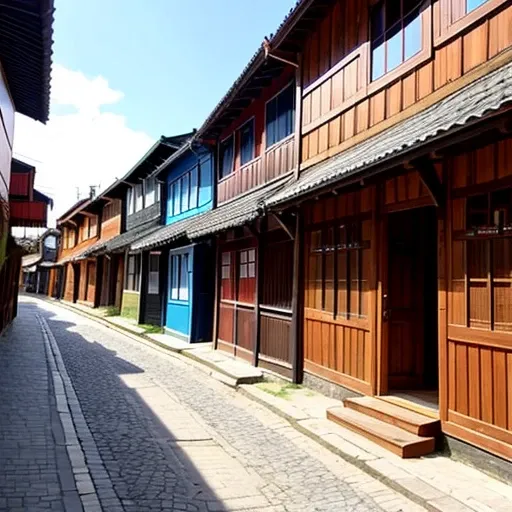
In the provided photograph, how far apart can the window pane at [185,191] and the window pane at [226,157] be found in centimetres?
344

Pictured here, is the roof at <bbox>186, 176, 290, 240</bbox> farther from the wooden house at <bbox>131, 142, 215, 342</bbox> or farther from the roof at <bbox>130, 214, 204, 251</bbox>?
the wooden house at <bbox>131, 142, 215, 342</bbox>

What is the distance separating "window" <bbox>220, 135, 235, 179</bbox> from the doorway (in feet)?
22.7

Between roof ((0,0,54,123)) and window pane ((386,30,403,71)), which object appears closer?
window pane ((386,30,403,71))

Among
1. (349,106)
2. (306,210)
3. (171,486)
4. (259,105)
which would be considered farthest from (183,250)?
(171,486)

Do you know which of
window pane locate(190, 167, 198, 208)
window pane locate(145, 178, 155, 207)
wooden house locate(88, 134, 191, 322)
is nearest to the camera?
window pane locate(190, 167, 198, 208)

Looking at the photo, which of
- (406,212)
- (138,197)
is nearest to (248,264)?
(406,212)

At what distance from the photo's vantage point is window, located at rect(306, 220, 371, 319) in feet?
22.4

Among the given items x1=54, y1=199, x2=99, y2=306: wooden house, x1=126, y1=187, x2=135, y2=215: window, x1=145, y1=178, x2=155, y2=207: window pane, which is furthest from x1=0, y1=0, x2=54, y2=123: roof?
x1=54, y1=199, x2=99, y2=306: wooden house

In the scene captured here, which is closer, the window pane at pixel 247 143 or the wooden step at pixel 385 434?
the wooden step at pixel 385 434

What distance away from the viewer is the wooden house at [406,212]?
4.67 meters

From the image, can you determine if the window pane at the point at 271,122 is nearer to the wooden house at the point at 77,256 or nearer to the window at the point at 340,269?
the window at the point at 340,269

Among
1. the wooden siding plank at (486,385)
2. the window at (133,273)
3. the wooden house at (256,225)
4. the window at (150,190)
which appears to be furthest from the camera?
the window at (150,190)

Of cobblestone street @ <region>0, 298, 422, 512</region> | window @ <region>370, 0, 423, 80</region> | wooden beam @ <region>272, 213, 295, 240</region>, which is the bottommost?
cobblestone street @ <region>0, 298, 422, 512</region>

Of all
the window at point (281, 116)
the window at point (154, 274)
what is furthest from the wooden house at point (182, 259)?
the window at point (281, 116)
